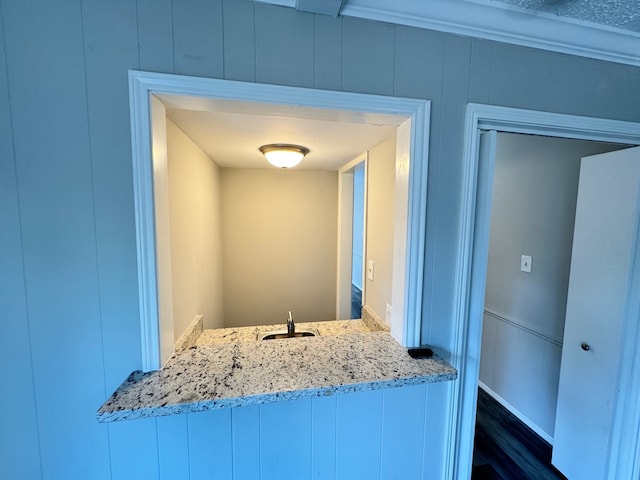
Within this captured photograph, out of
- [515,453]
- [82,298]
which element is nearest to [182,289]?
[82,298]

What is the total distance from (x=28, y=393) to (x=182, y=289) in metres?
0.57

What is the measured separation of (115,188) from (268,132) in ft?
2.53

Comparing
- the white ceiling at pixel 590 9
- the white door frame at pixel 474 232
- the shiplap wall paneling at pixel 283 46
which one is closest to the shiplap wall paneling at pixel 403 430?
the white door frame at pixel 474 232

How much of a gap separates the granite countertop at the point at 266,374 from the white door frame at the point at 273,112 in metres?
0.08

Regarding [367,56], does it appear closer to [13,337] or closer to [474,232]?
[474,232]

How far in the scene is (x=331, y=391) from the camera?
0.73m

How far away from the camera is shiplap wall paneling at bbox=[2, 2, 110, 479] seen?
0.69 metres

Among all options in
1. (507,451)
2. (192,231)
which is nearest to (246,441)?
(192,231)

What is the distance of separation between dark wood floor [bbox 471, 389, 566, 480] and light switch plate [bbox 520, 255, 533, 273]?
4.13 feet

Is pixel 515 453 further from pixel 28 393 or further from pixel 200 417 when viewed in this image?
pixel 28 393

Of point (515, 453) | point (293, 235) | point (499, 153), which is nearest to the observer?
point (515, 453)

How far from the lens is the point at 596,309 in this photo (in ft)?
4.46

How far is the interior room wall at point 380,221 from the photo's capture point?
4.38ft

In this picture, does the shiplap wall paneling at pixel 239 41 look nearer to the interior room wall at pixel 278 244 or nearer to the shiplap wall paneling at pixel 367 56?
the shiplap wall paneling at pixel 367 56
